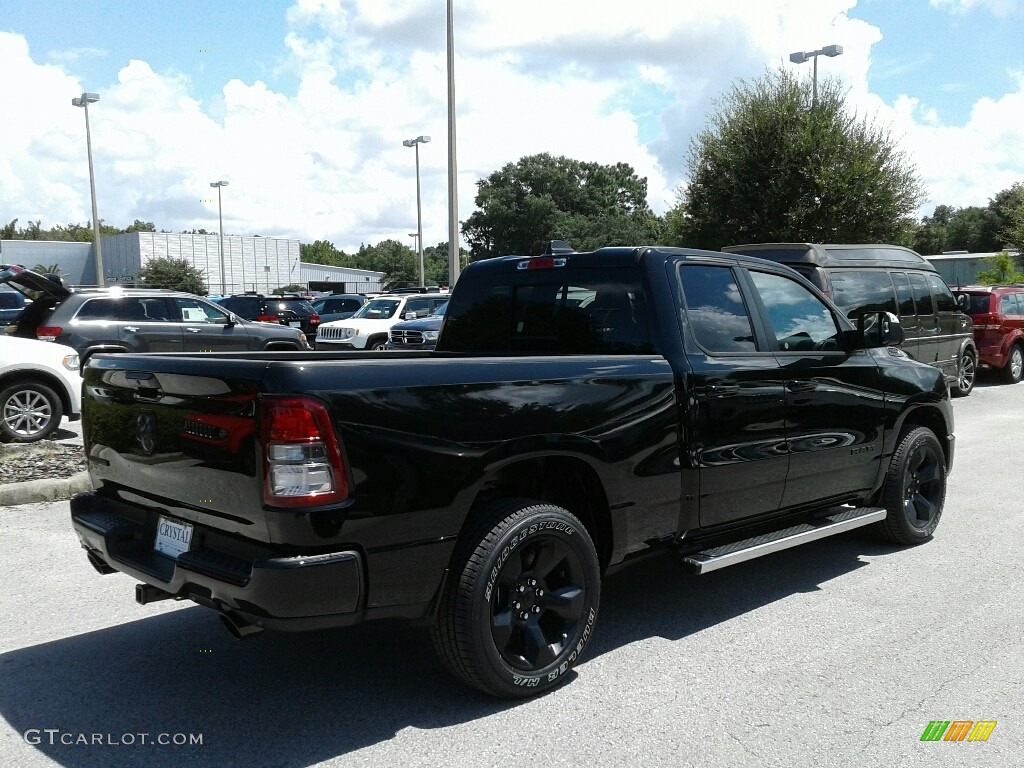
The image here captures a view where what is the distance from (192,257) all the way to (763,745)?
7985 centimetres

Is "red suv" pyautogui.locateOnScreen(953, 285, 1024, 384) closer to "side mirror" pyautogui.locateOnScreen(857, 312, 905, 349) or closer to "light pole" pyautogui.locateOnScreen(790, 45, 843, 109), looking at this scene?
"light pole" pyautogui.locateOnScreen(790, 45, 843, 109)

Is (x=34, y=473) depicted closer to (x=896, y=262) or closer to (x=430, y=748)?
(x=430, y=748)

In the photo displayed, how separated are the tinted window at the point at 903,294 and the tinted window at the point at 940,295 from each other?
2.43 feet

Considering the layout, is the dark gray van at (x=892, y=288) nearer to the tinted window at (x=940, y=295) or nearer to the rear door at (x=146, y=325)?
the tinted window at (x=940, y=295)

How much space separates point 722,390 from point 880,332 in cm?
170

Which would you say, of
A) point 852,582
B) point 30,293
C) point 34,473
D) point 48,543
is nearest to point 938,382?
point 852,582

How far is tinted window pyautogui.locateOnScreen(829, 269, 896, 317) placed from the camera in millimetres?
11164

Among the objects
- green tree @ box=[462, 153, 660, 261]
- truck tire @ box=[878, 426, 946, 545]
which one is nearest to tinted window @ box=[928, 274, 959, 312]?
truck tire @ box=[878, 426, 946, 545]

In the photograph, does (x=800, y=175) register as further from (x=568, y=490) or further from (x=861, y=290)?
(x=568, y=490)

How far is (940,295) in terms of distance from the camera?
13.1 m

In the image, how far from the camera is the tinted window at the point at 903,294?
12125 mm

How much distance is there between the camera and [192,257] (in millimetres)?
77500

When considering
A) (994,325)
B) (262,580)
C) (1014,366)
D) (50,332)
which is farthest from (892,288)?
(50,332)

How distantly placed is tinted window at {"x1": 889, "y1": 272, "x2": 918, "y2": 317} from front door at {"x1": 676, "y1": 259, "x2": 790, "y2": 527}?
8019mm
